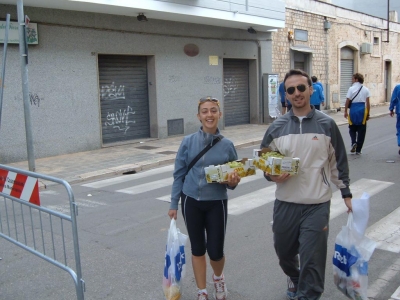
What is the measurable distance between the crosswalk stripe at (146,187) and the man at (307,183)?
16.4 ft

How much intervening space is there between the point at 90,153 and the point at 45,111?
1620 millimetres

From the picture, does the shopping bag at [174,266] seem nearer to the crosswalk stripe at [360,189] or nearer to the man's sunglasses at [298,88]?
the man's sunglasses at [298,88]

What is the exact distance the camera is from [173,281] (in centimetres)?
361

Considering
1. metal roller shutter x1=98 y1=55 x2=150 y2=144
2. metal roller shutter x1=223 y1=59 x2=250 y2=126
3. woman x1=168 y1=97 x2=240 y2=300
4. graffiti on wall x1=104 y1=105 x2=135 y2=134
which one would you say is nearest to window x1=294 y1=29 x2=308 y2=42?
metal roller shutter x1=223 y1=59 x2=250 y2=126

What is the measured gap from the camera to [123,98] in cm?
1413

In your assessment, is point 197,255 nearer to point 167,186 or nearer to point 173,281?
point 173,281

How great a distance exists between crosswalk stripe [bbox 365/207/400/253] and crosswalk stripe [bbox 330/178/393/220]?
0.65 m

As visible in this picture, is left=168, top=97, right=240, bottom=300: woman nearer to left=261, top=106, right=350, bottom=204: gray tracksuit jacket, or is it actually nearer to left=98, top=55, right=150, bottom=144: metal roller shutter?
left=261, top=106, right=350, bottom=204: gray tracksuit jacket

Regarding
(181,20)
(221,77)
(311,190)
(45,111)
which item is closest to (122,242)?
(311,190)

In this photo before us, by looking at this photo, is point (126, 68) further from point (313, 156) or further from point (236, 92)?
point (313, 156)

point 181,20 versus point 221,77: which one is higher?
point 181,20

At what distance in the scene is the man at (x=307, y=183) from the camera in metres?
3.36

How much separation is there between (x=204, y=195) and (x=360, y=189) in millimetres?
4932

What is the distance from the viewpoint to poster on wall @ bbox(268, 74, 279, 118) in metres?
18.6
